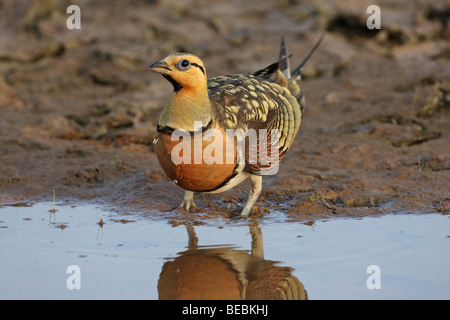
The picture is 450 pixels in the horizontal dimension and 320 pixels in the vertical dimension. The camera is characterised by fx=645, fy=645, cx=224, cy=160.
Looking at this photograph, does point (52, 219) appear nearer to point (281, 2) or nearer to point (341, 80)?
point (341, 80)

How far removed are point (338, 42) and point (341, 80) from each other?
4.57ft

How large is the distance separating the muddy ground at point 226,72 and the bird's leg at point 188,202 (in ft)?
0.31

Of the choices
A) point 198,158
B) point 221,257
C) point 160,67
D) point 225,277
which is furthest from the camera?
point 198,158

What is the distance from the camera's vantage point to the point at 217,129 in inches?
186

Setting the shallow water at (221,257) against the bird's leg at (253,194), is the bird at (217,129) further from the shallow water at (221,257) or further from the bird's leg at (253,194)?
the shallow water at (221,257)

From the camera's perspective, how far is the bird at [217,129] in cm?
459

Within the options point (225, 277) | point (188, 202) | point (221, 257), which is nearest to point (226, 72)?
point (188, 202)

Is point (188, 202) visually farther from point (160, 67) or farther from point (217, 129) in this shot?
point (160, 67)

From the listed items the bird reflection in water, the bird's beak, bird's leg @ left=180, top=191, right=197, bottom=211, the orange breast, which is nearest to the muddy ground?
bird's leg @ left=180, top=191, right=197, bottom=211

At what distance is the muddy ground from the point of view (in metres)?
5.84

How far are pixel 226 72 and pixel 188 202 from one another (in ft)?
15.4

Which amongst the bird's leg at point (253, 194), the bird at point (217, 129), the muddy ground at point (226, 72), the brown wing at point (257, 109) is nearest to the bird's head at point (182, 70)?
the bird at point (217, 129)

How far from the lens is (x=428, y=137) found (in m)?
7.30

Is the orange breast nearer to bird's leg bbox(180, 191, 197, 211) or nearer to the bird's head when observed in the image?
the bird's head
